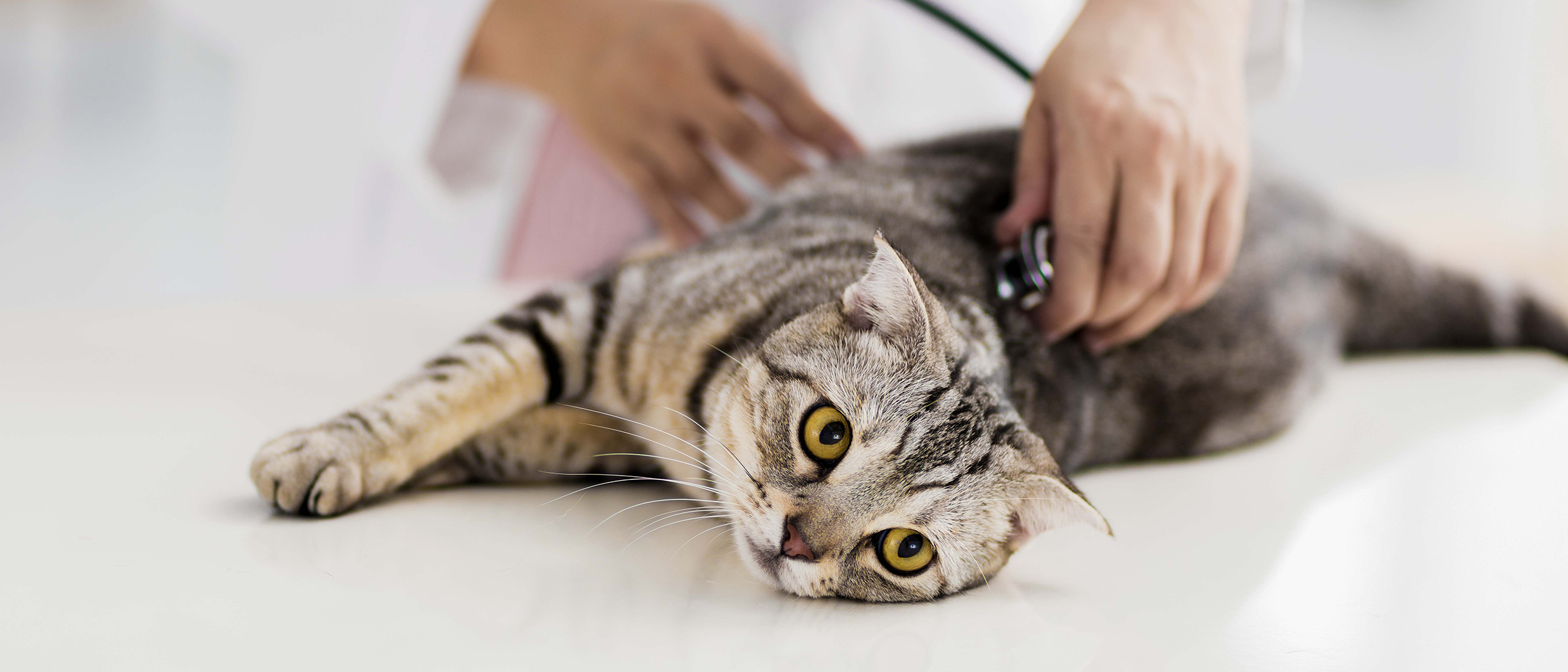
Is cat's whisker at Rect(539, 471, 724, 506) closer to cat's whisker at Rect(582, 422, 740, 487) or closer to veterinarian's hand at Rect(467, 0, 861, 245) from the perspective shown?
cat's whisker at Rect(582, 422, 740, 487)

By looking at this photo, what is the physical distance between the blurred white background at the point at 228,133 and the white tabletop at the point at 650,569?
190 cm

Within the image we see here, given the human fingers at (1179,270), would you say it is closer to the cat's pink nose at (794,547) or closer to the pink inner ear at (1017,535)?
the pink inner ear at (1017,535)

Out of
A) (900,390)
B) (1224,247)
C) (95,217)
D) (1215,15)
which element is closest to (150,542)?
(900,390)

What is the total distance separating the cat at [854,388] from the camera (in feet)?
2.90

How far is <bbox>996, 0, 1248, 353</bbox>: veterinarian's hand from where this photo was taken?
1090 mm

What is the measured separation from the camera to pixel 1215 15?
1.22 metres

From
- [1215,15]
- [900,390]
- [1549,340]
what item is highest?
[1215,15]

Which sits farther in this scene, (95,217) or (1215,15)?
(95,217)

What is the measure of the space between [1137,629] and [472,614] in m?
0.53

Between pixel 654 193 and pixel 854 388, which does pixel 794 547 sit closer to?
pixel 854 388

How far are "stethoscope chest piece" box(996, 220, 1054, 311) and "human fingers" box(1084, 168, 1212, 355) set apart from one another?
14cm

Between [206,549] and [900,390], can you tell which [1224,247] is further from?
[206,549]

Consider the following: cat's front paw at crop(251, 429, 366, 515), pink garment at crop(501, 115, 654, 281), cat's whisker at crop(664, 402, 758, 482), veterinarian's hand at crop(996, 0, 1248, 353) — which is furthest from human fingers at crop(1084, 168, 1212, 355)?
pink garment at crop(501, 115, 654, 281)

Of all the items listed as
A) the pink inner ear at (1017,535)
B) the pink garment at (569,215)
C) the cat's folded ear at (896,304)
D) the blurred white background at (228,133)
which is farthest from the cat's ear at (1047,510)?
the blurred white background at (228,133)
